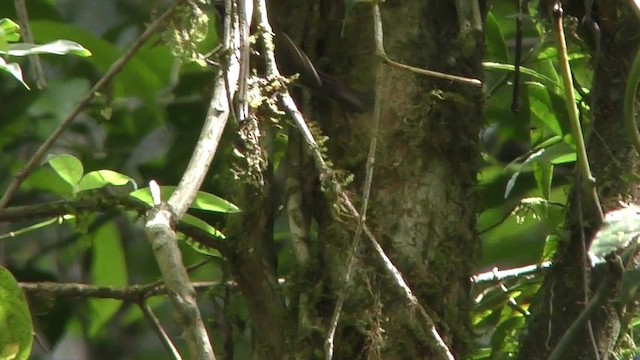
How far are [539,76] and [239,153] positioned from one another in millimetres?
536

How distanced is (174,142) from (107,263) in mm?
217

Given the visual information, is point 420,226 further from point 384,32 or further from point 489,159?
point 489,159

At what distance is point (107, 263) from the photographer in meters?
1.38

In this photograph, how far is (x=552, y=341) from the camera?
1.03 meters

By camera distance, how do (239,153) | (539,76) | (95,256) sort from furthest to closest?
(95,256) < (539,76) < (239,153)

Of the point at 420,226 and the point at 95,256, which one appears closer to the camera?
the point at 420,226

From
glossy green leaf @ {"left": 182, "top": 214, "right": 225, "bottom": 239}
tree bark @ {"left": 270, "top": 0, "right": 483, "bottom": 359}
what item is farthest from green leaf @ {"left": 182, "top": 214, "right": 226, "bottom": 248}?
tree bark @ {"left": 270, "top": 0, "right": 483, "bottom": 359}

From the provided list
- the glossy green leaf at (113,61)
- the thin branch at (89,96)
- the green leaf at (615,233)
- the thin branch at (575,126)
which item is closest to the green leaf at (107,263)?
the glossy green leaf at (113,61)

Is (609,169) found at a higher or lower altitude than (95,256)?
higher

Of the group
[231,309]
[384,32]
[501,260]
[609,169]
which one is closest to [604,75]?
[609,169]

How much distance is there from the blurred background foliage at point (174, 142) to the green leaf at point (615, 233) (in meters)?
0.43

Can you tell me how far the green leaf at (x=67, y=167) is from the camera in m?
0.99

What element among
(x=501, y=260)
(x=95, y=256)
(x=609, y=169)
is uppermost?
(x=609, y=169)

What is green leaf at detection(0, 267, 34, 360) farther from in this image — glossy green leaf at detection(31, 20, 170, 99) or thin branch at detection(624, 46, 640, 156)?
thin branch at detection(624, 46, 640, 156)
